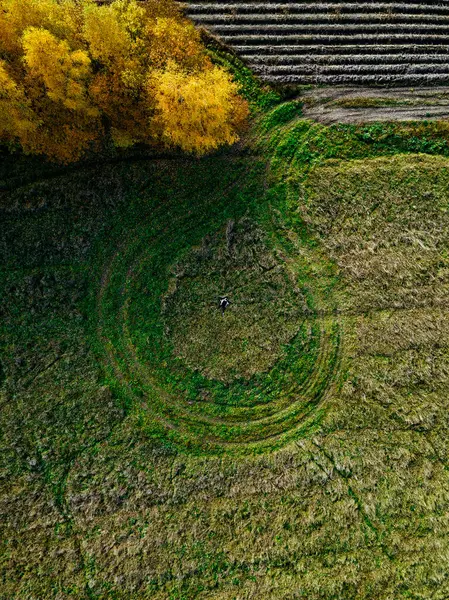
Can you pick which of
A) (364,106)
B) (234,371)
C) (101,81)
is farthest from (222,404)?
(364,106)

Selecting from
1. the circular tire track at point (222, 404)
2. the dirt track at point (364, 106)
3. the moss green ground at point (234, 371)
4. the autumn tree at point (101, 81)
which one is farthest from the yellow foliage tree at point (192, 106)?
the circular tire track at point (222, 404)

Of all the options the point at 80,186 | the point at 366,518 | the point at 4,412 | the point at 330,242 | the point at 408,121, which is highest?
the point at 408,121

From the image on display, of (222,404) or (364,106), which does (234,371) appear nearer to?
(222,404)

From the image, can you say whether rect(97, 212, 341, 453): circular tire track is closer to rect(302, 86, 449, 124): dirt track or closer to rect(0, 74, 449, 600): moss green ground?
rect(0, 74, 449, 600): moss green ground

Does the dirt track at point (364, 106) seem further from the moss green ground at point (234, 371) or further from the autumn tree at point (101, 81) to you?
the autumn tree at point (101, 81)

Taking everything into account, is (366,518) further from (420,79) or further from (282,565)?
(420,79)

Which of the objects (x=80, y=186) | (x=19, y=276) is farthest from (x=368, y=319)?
(x=19, y=276)
